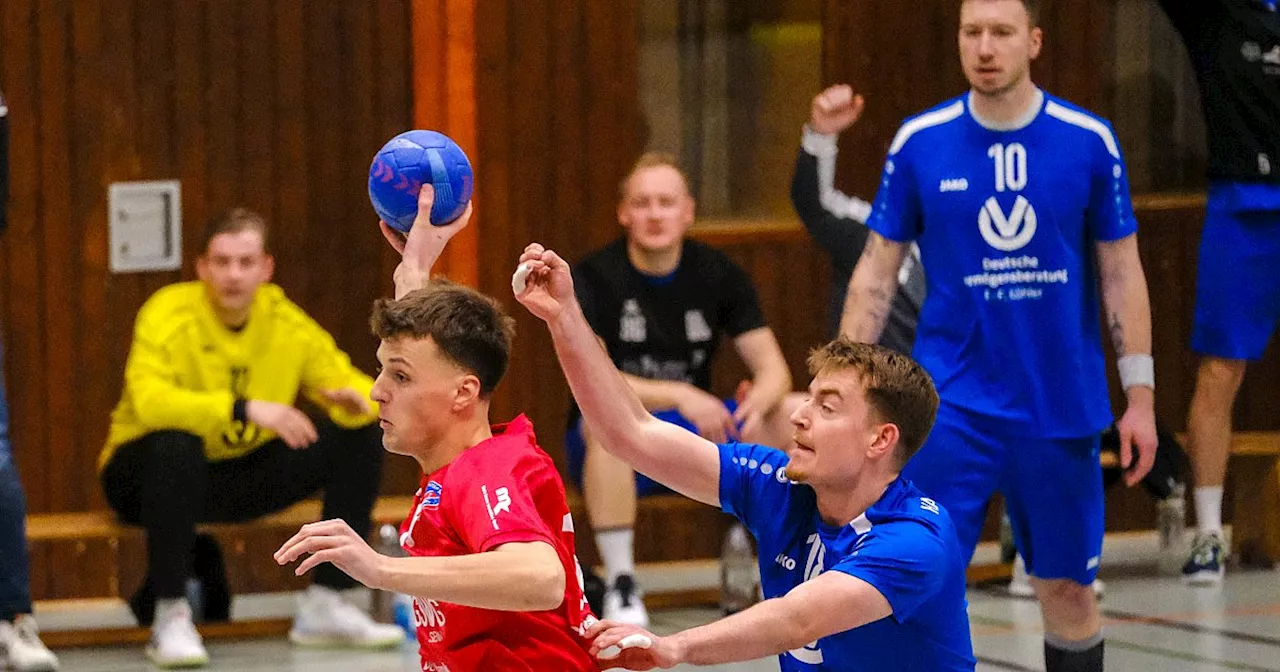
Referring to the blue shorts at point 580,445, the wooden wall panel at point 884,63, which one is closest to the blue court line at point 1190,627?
the blue shorts at point 580,445

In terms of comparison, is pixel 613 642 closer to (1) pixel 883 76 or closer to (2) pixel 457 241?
(2) pixel 457 241

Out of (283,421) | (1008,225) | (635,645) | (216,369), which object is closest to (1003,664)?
(1008,225)

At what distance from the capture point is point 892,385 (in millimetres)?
3232

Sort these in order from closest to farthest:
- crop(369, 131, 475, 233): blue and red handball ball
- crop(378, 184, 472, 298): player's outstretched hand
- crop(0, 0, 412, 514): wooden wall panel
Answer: crop(378, 184, 472, 298): player's outstretched hand < crop(369, 131, 475, 233): blue and red handball ball < crop(0, 0, 412, 514): wooden wall panel

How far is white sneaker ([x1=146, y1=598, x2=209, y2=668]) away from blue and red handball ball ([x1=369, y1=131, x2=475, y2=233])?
2505mm

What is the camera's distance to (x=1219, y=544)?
23.6ft

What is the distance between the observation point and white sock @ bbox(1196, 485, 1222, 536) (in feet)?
23.5

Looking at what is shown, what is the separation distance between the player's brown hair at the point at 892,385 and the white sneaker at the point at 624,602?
9.92 feet

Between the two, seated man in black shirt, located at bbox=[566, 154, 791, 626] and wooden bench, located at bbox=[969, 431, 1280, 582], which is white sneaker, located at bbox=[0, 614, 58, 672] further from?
wooden bench, located at bbox=[969, 431, 1280, 582]

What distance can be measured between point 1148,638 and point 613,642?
392 centimetres

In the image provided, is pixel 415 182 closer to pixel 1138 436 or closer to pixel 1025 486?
pixel 1025 486

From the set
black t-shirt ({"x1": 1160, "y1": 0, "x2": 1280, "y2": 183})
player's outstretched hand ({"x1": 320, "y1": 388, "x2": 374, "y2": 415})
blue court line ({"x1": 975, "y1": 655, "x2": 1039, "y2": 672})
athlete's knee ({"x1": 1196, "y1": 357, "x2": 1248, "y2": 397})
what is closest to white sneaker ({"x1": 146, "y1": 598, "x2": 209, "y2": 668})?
player's outstretched hand ({"x1": 320, "y1": 388, "x2": 374, "y2": 415})

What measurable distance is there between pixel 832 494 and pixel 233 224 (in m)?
3.42

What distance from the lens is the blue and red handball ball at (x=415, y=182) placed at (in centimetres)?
372
